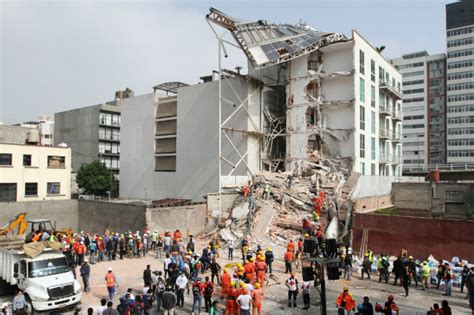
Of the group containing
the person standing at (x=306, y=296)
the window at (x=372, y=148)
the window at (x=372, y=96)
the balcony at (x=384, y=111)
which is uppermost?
the window at (x=372, y=96)

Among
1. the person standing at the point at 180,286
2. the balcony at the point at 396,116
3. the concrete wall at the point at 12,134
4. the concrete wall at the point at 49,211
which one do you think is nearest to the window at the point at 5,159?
the concrete wall at the point at 49,211

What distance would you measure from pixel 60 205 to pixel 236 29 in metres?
25.9

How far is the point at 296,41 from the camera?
1421 inches

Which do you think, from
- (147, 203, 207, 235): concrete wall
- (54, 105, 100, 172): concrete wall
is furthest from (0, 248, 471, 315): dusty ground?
(54, 105, 100, 172): concrete wall

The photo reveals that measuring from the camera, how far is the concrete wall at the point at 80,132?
62812 mm

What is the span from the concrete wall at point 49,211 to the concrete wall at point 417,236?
1174 inches

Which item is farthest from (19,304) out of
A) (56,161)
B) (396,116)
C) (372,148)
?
(396,116)

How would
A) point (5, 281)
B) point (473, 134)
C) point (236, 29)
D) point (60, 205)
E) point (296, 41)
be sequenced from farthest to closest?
1. point (473, 134)
2. point (60, 205)
3. point (296, 41)
4. point (236, 29)
5. point (5, 281)

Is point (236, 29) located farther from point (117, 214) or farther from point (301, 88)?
point (117, 214)

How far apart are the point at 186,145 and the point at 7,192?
18.7 metres

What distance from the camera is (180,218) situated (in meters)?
29.8

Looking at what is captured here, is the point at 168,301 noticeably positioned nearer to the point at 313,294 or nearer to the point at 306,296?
the point at 306,296

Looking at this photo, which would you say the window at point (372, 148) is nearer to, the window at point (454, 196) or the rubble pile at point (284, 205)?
the rubble pile at point (284, 205)

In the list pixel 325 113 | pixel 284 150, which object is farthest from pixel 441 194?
pixel 284 150
